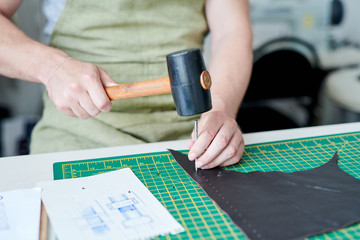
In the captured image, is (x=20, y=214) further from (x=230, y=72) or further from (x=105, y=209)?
Result: (x=230, y=72)

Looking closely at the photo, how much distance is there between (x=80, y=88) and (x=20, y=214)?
0.30 meters

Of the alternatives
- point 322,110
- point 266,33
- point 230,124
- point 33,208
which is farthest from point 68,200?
point 322,110

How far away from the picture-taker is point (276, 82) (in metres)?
2.48

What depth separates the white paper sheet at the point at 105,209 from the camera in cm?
72

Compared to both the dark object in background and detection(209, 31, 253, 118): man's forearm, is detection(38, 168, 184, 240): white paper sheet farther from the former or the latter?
the dark object in background

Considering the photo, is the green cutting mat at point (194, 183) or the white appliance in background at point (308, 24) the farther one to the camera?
the white appliance in background at point (308, 24)

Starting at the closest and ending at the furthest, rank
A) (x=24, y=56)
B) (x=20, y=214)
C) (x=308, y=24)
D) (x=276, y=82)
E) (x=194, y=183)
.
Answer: (x=20, y=214), (x=194, y=183), (x=24, y=56), (x=276, y=82), (x=308, y=24)

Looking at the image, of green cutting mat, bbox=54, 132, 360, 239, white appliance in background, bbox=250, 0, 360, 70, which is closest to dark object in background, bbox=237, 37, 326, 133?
white appliance in background, bbox=250, 0, 360, 70

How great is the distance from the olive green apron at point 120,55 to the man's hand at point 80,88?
10.2 inches

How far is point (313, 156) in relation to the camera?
104 centimetres

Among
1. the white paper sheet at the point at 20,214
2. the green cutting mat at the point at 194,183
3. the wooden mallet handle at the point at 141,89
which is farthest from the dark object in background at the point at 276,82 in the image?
the white paper sheet at the point at 20,214

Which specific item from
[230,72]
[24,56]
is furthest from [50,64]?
[230,72]

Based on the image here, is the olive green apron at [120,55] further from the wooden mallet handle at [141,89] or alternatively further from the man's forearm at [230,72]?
the wooden mallet handle at [141,89]

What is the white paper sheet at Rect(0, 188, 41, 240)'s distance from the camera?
0.71 metres
